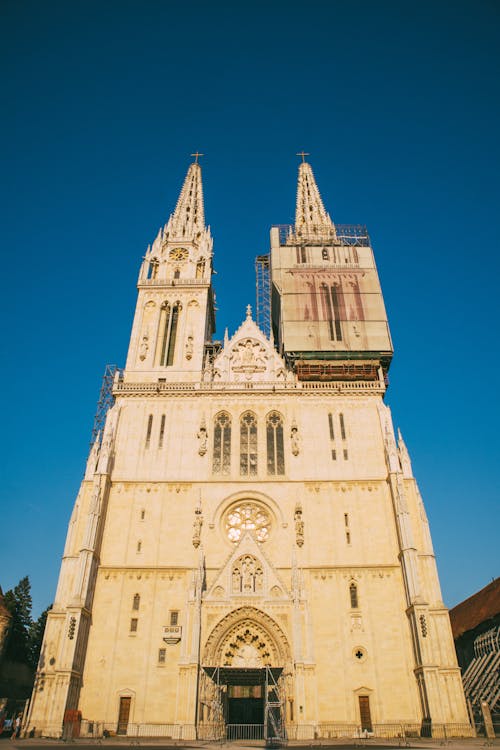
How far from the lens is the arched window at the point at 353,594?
2470cm

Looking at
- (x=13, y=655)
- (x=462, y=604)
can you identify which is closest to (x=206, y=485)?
(x=13, y=655)

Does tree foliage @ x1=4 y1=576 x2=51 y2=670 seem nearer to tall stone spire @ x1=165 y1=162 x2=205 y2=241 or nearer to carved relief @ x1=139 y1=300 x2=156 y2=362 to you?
carved relief @ x1=139 y1=300 x2=156 y2=362

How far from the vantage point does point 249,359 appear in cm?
3344

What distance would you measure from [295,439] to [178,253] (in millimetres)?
18002

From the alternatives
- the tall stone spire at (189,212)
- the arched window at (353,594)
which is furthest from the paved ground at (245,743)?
the tall stone spire at (189,212)

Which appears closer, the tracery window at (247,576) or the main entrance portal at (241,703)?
the main entrance portal at (241,703)

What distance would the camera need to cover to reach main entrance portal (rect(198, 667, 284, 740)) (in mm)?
21469

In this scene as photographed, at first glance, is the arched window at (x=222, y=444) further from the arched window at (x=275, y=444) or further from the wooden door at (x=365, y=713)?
the wooden door at (x=365, y=713)

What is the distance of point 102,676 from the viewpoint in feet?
75.9

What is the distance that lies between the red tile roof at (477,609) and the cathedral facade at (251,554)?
9.96m

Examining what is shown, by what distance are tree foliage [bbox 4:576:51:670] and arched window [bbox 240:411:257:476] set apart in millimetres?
19805

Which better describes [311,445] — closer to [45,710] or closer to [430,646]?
[430,646]

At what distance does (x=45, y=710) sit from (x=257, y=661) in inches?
356

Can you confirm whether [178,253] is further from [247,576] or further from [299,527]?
[247,576]
